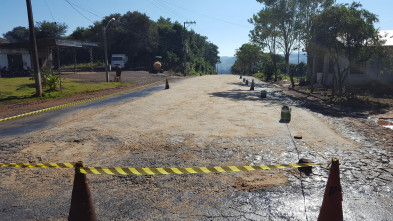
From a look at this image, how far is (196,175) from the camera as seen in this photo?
4891 millimetres

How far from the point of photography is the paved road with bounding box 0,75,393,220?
3756 millimetres

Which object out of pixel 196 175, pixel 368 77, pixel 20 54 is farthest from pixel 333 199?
pixel 20 54

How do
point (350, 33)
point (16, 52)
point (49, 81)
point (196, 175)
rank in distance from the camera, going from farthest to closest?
1. point (16, 52)
2. point (49, 81)
3. point (350, 33)
4. point (196, 175)

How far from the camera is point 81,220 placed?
3166 mm

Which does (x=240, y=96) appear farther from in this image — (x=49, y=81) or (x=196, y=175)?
(x=196, y=175)

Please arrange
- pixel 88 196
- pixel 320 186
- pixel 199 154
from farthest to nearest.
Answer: pixel 199 154 → pixel 320 186 → pixel 88 196

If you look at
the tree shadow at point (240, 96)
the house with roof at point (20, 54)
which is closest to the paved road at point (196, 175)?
the tree shadow at point (240, 96)

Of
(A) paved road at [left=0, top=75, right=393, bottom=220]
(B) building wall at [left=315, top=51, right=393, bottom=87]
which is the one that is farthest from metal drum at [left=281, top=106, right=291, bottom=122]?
(B) building wall at [left=315, top=51, right=393, bottom=87]

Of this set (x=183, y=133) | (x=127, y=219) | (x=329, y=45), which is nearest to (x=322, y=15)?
(x=329, y=45)

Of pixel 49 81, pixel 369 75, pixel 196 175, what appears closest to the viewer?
pixel 196 175

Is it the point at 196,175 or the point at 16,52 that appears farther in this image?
the point at 16,52

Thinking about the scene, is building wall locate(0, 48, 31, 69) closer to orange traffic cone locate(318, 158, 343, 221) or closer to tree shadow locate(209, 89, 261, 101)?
tree shadow locate(209, 89, 261, 101)

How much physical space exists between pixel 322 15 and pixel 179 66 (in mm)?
48335

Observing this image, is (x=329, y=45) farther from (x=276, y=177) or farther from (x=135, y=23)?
(x=135, y=23)
